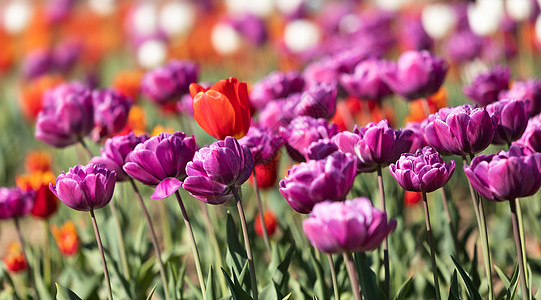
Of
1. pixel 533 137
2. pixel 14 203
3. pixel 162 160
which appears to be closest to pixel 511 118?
pixel 533 137

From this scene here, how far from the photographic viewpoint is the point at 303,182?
3.25ft

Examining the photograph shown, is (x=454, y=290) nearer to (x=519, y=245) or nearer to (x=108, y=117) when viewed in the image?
(x=519, y=245)

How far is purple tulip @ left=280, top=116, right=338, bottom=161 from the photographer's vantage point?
1.30 meters

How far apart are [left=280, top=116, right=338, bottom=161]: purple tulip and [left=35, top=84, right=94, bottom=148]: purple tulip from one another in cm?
71

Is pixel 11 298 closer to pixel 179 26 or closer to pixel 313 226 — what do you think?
pixel 313 226

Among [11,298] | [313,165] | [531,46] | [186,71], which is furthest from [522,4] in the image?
[11,298]

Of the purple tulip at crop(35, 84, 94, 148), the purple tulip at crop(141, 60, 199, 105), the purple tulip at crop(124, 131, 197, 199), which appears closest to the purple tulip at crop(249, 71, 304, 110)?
the purple tulip at crop(141, 60, 199, 105)

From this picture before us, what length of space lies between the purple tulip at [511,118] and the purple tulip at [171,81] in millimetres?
1207

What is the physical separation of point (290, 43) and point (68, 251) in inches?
114

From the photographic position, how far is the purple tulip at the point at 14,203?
5.46 ft

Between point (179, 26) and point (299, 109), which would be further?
point (179, 26)

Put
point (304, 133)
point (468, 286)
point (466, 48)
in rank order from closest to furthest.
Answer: point (468, 286) < point (304, 133) < point (466, 48)

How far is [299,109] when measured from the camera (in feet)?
5.15

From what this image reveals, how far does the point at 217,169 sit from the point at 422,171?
40 centimetres
